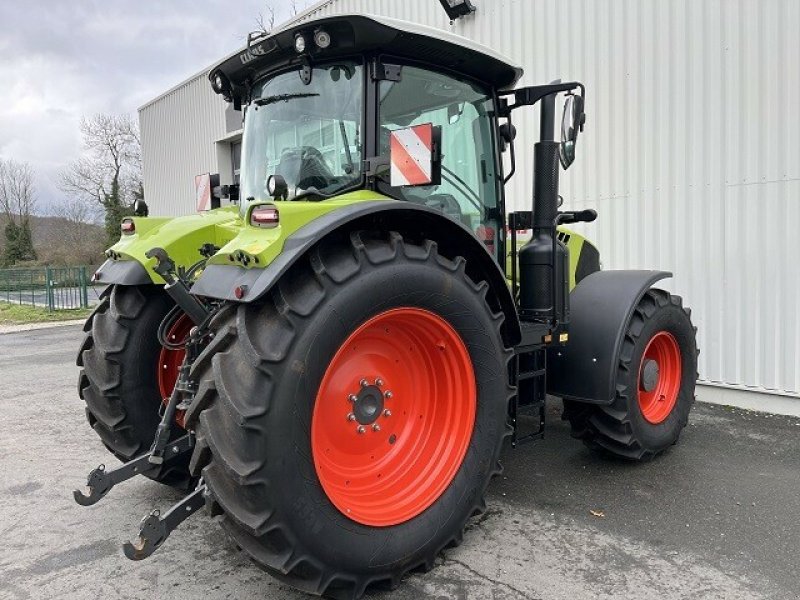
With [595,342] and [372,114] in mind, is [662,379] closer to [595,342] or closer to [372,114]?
[595,342]

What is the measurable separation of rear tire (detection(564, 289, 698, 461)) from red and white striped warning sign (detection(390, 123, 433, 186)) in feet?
6.21

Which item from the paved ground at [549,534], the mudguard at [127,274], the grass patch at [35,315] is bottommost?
the paved ground at [549,534]

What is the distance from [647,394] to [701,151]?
2696mm

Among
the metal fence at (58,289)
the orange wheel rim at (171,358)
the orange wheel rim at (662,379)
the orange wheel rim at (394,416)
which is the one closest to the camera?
the orange wheel rim at (394,416)

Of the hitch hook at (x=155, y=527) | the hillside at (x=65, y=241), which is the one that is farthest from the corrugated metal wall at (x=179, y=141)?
the hillside at (x=65, y=241)

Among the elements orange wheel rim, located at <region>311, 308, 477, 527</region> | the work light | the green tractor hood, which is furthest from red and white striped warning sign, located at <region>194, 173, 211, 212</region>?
orange wheel rim, located at <region>311, 308, 477, 527</region>

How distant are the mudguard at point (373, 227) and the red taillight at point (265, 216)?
0.36 feet

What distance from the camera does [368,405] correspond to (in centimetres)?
276

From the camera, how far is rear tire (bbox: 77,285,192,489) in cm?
340

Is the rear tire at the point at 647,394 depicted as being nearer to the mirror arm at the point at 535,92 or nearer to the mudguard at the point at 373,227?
the mudguard at the point at 373,227

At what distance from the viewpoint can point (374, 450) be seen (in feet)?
9.39

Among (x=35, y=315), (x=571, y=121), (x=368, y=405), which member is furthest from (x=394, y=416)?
(x=35, y=315)

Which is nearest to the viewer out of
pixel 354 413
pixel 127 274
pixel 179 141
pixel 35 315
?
pixel 354 413

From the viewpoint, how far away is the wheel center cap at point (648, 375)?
4.08 meters
